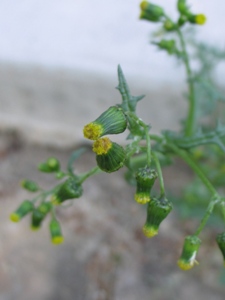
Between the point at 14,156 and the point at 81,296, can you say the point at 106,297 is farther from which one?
the point at 14,156

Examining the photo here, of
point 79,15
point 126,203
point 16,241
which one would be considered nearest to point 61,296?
point 16,241

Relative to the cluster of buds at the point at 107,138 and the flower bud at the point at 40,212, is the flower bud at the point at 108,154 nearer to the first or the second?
the cluster of buds at the point at 107,138

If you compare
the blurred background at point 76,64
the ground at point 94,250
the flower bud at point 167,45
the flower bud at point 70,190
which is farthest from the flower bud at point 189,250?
the blurred background at point 76,64

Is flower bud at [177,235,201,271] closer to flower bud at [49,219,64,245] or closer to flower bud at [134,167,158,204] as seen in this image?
flower bud at [134,167,158,204]

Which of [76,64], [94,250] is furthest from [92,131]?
[76,64]

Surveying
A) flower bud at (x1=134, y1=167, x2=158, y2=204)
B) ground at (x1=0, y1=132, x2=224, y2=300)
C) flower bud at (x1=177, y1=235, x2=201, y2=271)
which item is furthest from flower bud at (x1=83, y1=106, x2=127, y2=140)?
ground at (x1=0, y1=132, x2=224, y2=300)

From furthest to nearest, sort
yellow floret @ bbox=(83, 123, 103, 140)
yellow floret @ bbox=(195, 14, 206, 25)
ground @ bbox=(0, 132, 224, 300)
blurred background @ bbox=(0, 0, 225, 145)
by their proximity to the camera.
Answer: blurred background @ bbox=(0, 0, 225, 145) → ground @ bbox=(0, 132, 224, 300) → yellow floret @ bbox=(195, 14, 206, 25) → yellow floret @ bbox=(83, 123, 103, 140)
